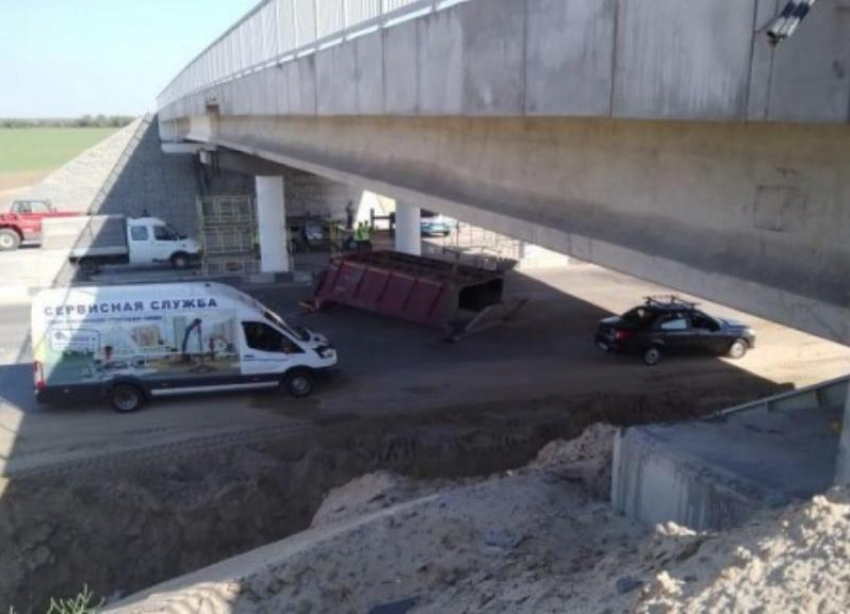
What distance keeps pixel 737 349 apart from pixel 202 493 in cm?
1279

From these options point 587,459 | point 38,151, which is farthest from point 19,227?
point 38,151

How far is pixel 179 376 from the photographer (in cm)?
1559

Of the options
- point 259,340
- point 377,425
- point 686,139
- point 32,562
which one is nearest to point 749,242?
point 686,139

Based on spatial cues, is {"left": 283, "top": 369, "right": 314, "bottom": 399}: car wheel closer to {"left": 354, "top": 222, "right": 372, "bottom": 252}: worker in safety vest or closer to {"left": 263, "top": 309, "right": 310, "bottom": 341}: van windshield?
{"left": 263, "top": 309, "right": 310, "bottom": 341}: van windshield

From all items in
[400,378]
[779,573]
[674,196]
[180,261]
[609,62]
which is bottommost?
[400,378]

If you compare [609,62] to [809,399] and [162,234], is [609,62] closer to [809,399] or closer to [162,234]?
[809,399]

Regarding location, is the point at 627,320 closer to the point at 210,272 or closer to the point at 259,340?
the point at 259,340

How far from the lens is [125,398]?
50.3ft

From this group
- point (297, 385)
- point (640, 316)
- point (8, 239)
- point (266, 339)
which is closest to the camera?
point (266, 339)

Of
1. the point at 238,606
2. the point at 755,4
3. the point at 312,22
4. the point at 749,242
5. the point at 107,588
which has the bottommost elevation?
the point at 107,588

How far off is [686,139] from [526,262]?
24569 millimetres

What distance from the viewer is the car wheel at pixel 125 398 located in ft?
50.1

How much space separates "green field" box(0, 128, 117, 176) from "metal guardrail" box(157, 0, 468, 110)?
61740 millimetres

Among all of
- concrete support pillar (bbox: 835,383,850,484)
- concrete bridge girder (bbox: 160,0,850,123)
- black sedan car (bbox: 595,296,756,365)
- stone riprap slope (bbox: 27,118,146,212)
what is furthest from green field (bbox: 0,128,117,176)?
concrete support pillar (bbox: 835,383,850,484)
